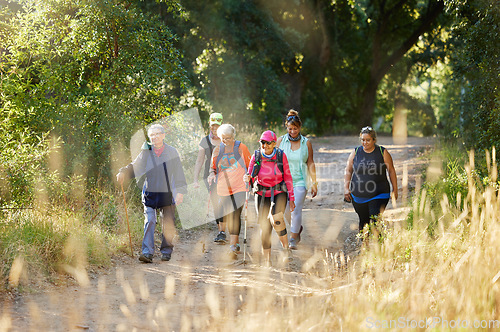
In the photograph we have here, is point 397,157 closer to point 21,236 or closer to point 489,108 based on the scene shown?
point 489,108

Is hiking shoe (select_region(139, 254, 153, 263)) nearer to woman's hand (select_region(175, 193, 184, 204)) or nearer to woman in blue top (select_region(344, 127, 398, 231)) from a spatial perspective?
woman's hand (select_region(175, 193, 184, 204))

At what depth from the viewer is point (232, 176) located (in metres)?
7.98

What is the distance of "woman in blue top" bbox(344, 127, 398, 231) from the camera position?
7.33 meters

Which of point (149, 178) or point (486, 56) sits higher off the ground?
point (486, 56)

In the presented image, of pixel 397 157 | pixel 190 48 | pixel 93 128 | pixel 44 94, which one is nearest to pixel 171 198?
pixel 93 128

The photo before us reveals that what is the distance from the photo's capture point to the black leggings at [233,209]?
26.3 ft

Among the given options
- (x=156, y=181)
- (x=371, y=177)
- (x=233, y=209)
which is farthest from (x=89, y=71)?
(x=371, y=177)

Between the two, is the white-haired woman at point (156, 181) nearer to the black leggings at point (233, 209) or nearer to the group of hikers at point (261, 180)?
the group of hikers at point (261, 180)

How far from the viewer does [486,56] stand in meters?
9.93

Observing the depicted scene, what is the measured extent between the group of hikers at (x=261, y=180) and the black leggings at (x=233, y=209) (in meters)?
0.01

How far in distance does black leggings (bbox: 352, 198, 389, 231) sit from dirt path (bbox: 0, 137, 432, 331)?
713mm

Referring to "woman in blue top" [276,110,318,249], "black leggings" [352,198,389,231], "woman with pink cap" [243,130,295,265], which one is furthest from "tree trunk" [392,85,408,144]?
"woman with pink cap" [243,130,295,265]

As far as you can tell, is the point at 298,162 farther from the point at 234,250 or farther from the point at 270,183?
the point at 234,250

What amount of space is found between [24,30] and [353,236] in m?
6.47
